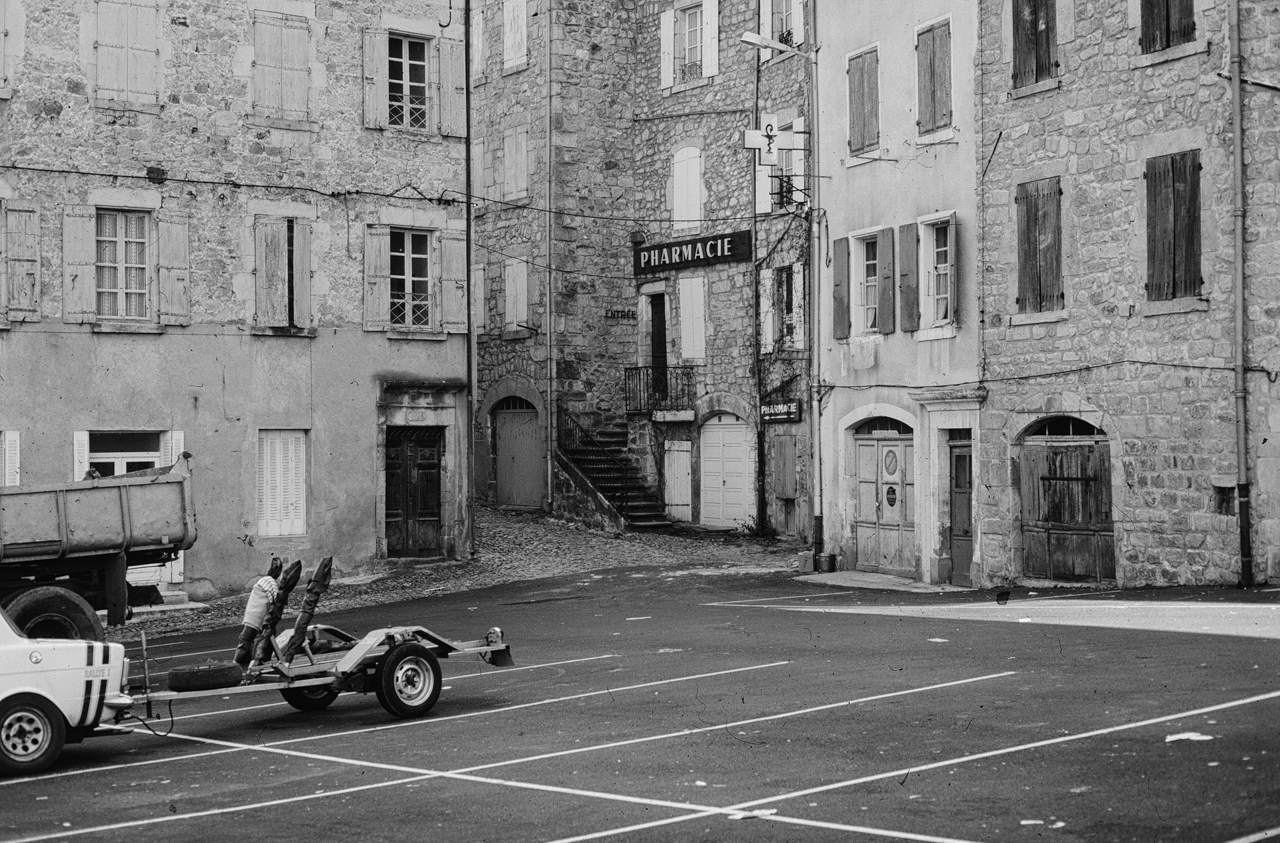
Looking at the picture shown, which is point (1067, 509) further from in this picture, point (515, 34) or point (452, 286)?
point (515, 34)

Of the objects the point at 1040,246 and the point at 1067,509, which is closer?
the point at 1067,509

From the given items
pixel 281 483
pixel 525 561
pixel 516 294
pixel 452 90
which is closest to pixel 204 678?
pixel 281 483

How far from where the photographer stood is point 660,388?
115 ft

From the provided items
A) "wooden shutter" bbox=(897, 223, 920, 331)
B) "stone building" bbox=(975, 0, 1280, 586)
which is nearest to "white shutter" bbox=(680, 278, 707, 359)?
"wooden shutter" bbox=(897, 223, 920, 331)

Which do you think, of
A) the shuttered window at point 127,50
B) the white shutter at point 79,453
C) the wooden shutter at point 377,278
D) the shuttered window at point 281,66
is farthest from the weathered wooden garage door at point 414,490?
the shuttered window at point 127,50

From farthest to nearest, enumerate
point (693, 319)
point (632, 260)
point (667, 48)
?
point (632, 260) < point (667, 48) < point (693, 319)

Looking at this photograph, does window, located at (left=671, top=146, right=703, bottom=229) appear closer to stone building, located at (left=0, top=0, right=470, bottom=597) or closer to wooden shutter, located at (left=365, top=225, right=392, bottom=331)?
stone building, located at (left=0, top=0, right=470, bottom=597)

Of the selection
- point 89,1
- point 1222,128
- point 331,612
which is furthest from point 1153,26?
point 89,1

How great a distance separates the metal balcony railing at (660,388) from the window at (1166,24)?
15116 mm

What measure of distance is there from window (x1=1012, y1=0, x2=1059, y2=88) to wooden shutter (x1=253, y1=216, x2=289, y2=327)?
1147cm

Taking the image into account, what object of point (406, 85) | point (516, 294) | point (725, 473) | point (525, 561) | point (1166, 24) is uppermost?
point (406, 85)

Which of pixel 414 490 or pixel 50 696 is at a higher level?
pixel 414 490

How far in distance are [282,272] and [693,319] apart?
1096cm

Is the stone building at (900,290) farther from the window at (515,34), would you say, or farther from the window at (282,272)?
the window at (515,34)
